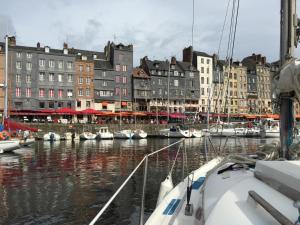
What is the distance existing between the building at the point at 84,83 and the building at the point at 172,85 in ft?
46.5

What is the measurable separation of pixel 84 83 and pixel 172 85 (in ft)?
73.3

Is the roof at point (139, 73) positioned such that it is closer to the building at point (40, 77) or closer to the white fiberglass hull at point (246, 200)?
the building at point (40, 77)

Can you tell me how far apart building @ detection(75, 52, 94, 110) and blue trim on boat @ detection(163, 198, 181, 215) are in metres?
74.1

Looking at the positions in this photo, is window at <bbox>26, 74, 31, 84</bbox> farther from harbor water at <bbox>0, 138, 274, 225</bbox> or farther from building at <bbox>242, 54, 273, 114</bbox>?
building at <bbox>242, 54, 273, 114</bbox>

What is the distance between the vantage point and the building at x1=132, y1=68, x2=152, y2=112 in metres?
84.1

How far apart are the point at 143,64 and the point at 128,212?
262 ft

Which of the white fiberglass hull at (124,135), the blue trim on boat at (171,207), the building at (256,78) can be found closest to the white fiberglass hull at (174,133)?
the white fiberglass hull at (124,135)

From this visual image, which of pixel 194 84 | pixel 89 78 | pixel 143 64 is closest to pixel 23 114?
pixel 89 78

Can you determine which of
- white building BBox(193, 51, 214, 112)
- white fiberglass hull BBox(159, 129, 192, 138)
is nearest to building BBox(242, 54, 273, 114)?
white building BBox(193, 51, 214, 112)

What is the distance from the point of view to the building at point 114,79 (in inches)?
3167

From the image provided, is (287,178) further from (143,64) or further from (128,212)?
(143,64)

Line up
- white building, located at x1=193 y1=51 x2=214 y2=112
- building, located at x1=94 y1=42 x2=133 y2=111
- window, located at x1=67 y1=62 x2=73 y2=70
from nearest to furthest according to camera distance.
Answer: window, located at x1=67 y1=62 x2=73 y2=70, building, located at x1=94 y1=42 x2=133 y2=111, white building, located at x1=193 y1=51 x2=214 y2=112

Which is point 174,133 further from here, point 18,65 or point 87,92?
point 18,65

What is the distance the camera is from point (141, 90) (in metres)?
85.0
